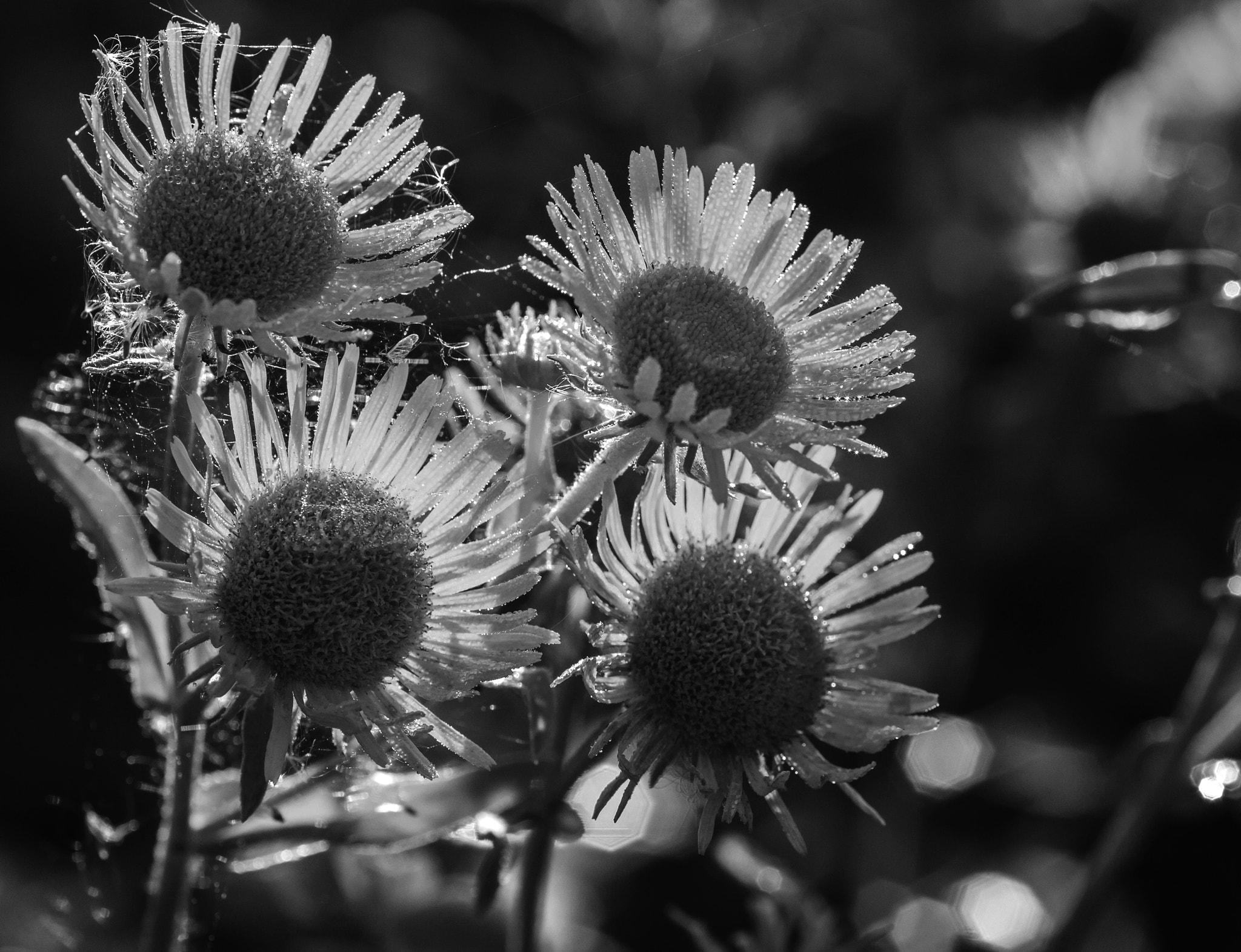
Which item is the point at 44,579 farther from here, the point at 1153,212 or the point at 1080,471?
the point at 1153,212

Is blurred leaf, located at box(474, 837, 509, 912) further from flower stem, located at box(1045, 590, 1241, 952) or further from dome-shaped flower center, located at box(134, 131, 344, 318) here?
flower stem, located at box(1045, 590, 1241, 952)

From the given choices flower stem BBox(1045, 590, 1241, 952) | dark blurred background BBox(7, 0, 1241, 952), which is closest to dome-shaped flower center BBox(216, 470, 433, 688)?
dark blurred background BBox(7, 0, 1241, 952)

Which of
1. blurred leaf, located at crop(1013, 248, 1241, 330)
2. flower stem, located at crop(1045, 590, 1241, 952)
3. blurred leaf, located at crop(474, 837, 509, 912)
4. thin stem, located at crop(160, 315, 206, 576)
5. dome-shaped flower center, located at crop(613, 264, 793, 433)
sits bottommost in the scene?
blurred leaf, located at crop(474, 837, 509, 912)

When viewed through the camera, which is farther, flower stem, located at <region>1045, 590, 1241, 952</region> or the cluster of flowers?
flower stem, located at <region>1045, 590, 1241, 952</region>

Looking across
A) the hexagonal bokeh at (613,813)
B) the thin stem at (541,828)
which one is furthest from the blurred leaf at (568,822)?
the hexagonal bokeh at (613,813)

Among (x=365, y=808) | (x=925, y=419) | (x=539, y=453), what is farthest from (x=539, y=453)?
(x=925, y=419)

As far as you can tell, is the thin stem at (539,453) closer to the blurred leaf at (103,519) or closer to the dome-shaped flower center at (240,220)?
the dome-shaped flower center at (240,220)

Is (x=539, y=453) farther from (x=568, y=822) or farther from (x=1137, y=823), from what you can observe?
(x=1137, y=823)
